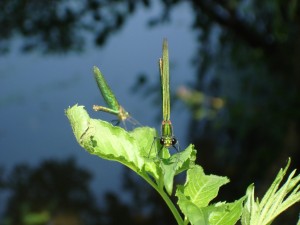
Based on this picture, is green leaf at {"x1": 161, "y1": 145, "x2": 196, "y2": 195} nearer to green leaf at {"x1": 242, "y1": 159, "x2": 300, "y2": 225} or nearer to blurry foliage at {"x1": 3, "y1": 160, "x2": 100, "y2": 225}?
green leaf at {"x1": 242, "y1": 159, "x2": 300, "y2": 225}

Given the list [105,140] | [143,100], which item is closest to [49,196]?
[143,100]

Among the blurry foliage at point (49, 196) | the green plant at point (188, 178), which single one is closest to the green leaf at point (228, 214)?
the green plant at point (188, 178)

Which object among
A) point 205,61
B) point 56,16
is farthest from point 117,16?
point 205,61

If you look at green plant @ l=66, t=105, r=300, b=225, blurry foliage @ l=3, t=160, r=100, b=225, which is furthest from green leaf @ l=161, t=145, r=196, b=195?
blurry foliage @ l=3, t=160, r=100, b=225

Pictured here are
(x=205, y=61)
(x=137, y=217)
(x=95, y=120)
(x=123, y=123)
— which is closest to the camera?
(x=95, y=120)

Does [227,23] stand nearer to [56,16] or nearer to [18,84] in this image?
[56,16]

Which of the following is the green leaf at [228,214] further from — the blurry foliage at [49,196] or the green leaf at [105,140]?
the blurry foliage at [49,196]

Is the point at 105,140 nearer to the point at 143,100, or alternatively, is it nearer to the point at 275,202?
the point at 275,202

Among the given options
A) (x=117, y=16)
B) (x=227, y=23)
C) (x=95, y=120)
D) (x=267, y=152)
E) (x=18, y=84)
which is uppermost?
(x=18, y=84)
